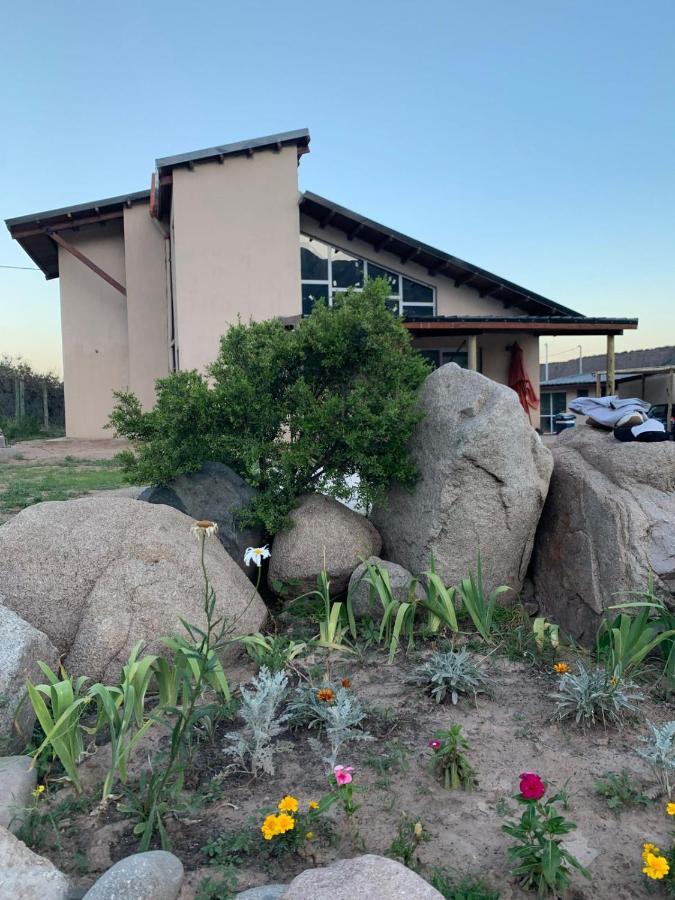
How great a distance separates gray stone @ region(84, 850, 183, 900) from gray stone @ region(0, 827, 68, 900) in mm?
173

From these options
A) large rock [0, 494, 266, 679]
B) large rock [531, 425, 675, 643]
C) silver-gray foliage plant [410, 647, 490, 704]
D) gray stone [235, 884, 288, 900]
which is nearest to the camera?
gray stone [235, 884, 288, 900]

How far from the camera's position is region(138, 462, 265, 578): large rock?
450cm

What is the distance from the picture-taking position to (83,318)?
56.8ft

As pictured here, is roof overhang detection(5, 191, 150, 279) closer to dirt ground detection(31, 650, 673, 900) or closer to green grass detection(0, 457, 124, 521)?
green grass detection(0, 457, 124, 521)

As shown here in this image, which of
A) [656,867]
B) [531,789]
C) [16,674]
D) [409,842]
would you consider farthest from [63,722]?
[656,867]

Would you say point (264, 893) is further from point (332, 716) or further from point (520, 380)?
point (520, 380)

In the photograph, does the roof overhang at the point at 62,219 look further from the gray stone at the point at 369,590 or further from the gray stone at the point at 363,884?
the gray stone at the point at 363,884

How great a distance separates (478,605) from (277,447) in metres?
1.72

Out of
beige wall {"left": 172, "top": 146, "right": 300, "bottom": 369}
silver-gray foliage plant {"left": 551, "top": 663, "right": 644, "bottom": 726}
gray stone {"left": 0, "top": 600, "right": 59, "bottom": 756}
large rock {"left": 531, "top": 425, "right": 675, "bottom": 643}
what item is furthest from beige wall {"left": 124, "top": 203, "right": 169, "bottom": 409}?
silver-gray foliage plant {"left": 551, "top": 663, "right": 644, "bottom": 726}

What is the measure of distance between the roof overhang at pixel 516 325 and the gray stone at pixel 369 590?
9.50 metres

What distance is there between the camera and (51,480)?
9.53 meters

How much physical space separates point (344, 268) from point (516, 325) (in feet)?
14.8

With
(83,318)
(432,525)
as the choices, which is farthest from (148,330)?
(432,525)

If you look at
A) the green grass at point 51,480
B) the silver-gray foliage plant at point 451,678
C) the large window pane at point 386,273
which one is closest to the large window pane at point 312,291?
the large window pane at point 386,273
